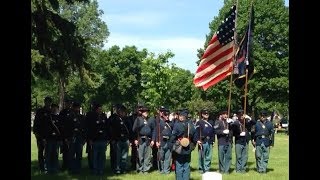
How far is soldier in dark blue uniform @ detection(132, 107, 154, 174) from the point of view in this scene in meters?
15.5

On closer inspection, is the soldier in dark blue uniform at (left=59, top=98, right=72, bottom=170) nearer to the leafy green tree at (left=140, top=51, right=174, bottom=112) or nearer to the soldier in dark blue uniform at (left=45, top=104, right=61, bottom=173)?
the soldier in dark blue uniform at (left=45, top=104, right=61, bottom=173)

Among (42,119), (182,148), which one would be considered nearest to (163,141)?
(182,148)

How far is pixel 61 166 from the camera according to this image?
16.4 metres

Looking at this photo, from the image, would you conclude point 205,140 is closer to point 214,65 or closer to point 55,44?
point 214,65

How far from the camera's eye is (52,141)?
14484 millimetres

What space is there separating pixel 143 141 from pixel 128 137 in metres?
0.50

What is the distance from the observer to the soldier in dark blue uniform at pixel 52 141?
47.2 feet

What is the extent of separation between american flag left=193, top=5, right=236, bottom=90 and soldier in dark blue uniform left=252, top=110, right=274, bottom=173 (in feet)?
9.08

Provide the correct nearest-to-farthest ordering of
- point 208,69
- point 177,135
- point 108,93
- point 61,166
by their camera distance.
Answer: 1. point 177,135
2. point 208,69
3. point 61,166
4. point 108,93
